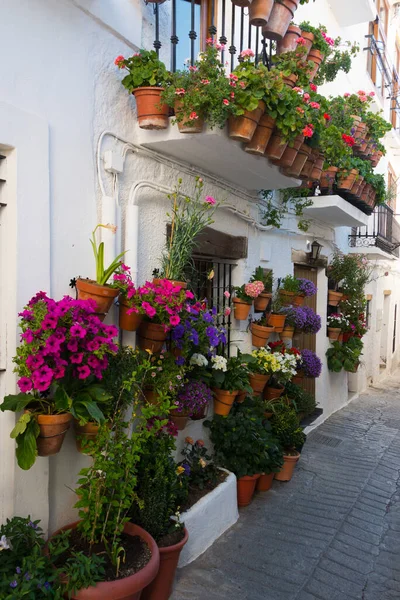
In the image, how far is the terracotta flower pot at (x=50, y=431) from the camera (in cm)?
247

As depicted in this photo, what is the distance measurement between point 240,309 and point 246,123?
2.06 metres

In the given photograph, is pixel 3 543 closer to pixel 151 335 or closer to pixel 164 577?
pixel 164 577

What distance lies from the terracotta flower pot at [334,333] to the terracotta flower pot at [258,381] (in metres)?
2.99

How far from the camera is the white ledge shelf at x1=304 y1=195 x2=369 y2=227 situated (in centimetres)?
610

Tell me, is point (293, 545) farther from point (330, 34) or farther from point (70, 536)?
point (330, 34)

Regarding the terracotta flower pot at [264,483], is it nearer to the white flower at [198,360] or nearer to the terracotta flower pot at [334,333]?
the white flower at [198,360]

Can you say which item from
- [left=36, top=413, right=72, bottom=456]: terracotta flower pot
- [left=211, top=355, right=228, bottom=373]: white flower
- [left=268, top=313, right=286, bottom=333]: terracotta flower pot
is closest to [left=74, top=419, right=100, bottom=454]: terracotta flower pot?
[left=36, top=413, right=72, bottom=456]: terracotta flower pot

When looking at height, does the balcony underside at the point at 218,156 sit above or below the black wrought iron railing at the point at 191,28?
below

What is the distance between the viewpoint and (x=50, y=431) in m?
2.48

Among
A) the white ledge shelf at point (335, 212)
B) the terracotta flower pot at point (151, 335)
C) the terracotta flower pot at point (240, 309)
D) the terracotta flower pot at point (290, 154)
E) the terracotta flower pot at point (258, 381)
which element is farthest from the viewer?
the white ledge shelf at point (335, 212)

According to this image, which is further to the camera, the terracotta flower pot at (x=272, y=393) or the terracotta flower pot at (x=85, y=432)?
the terracotta flower pot at (x=272, y=393)

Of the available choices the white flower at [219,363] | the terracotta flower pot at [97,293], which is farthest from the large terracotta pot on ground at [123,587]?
the white flower at [219,363]

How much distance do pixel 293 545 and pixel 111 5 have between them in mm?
4199

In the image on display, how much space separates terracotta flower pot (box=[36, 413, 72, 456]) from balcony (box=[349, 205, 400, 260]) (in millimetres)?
7406
